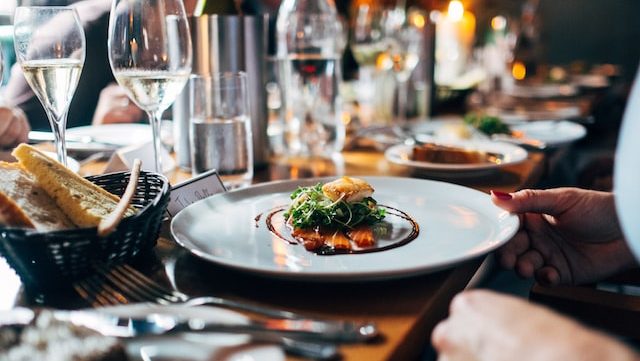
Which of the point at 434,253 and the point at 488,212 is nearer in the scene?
the point at 434,253

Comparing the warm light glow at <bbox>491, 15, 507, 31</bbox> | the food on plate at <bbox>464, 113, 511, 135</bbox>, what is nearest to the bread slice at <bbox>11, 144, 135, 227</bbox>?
the food on plate at <bbox>464, 113, 511, 135</bbox>

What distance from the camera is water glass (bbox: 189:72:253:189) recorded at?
1.14 metres

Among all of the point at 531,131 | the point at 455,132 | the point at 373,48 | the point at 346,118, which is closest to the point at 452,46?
the point at 373,48

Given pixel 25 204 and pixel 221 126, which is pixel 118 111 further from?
pixel 25 204

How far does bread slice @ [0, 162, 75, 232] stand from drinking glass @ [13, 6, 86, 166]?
0.22 meters

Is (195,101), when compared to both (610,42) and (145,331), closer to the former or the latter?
(145,331)

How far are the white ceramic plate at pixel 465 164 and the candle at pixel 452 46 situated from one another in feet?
4.80

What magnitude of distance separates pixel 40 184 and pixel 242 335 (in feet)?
1.12

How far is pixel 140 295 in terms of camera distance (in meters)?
0.59

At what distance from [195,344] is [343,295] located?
18 centimetres

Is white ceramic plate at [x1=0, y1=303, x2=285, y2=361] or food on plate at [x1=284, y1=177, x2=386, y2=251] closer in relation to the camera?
white ceramic plate at [x1=0, y1=303, x2=285, y2=361]

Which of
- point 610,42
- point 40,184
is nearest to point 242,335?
point 40,184

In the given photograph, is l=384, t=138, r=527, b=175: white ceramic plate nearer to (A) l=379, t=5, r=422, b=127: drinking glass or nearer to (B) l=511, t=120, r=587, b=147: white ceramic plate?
(B) l=511, t=120, r=587, b=147: white ceramic plate

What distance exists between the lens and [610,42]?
22.6ft
